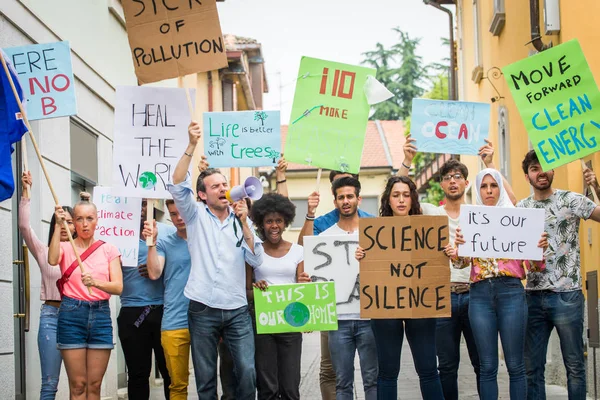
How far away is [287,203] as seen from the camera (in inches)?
316

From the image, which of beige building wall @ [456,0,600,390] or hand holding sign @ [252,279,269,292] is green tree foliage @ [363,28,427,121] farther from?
hand holding sign @ [252,279,269,292]

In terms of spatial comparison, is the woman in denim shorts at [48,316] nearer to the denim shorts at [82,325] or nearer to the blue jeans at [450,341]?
the denim shorts at [82,325]

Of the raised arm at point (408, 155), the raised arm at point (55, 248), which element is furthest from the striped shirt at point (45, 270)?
the raised arm at point (408, 155)

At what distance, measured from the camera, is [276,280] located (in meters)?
7.93

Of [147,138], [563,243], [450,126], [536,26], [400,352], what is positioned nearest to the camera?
[400,352]

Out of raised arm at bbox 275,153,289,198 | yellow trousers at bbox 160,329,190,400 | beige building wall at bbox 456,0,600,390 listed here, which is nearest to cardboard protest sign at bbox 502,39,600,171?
raised arm at bbox 275,153,289,198

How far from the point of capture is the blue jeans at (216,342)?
24.8ft

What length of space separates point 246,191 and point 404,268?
4.21ft

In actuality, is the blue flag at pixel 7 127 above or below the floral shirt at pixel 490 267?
above

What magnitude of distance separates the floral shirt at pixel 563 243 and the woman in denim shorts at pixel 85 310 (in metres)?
3.20

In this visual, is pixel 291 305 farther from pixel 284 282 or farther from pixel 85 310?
pixel 85 310

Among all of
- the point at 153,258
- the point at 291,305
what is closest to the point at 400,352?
the point at 291,305

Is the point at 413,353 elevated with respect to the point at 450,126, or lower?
lower

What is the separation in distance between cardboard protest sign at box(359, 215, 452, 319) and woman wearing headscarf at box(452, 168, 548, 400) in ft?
0.83
